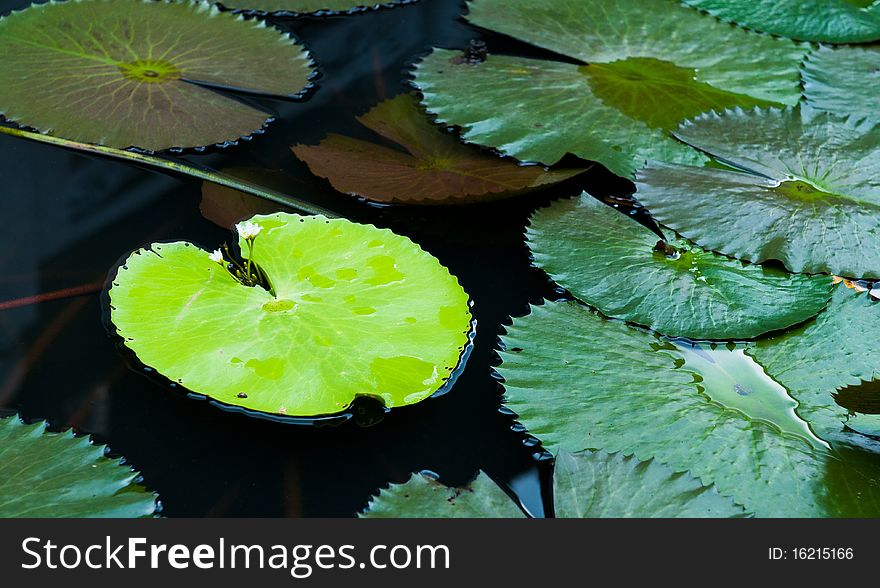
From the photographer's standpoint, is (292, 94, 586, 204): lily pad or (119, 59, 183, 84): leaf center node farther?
(119, 59, 183, 84): leaf center node

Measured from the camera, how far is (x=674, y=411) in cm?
139

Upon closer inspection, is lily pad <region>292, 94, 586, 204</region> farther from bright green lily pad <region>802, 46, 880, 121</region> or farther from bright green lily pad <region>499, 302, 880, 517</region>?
bright green lily pad <region>802, 46, 880, 121</region>

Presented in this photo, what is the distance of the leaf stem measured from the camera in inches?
71.9

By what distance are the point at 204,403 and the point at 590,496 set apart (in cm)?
64

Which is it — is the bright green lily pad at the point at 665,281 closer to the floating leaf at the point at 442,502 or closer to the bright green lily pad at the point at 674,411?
the bright green lily pad at the point at 674,411

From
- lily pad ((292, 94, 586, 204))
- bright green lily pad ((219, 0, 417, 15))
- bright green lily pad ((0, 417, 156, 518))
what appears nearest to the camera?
bright green lily pad ((0, 417, 156, 518))

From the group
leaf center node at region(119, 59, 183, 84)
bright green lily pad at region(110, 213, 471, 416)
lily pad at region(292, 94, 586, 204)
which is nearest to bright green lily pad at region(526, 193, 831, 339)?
lily pad at region(292, 94, 586, 204)

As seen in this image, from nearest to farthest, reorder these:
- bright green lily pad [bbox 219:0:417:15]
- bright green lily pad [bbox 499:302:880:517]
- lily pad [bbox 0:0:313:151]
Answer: bright green lily pad [bbox 499:302:880:517] → lily pad [bbox 0:0:313:151] → bright green lily pad [bbox 219:0:417:15]

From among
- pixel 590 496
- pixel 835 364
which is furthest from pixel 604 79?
pixel 590 496

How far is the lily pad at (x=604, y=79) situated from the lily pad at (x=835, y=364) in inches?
21.3

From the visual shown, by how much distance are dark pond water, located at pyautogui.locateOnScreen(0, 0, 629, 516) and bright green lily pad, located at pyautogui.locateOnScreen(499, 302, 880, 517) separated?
0.28 feet

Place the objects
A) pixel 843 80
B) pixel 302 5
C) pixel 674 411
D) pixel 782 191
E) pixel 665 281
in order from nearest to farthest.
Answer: pixel 674 411, pixel 665 281, pixel 782 191, pixel 843 80, pixel 302 5

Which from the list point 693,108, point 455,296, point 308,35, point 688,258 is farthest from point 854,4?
point 455,296

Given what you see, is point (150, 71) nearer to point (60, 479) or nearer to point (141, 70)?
point (141, 70)
